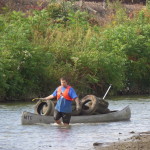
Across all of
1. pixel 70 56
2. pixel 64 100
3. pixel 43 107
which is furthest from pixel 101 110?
pixel 70 56

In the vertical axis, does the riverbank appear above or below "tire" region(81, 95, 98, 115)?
below

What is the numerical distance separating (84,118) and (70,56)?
13.5 metres

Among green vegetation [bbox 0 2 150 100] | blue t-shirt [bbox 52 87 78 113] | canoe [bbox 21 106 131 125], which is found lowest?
canoe [bbox 21 106 131 125]

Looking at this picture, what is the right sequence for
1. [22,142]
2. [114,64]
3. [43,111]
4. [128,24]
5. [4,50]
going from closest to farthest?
[22,142]
[43,111]
[4,50]
[114,64]
[128,24]

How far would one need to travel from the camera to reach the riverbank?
17.2 m

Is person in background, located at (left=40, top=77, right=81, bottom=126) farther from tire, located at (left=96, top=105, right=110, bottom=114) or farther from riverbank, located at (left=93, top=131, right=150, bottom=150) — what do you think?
riverbank, located at (left=93, top=131, right=150, bottom=150)

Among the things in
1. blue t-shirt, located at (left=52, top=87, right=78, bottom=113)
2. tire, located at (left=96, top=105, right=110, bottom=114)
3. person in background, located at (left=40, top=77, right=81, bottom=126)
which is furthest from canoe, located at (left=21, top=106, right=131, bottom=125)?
blue t-shirt, located at (left=52, top=87, right=78, bottom=113)

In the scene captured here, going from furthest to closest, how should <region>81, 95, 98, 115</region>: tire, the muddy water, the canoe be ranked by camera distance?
<region>81, 95, 98, 115</region>: tire
the canoe
the muddy water

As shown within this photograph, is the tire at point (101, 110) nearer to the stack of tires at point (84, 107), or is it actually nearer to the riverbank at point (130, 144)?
the stack of tires at point (84, 107)

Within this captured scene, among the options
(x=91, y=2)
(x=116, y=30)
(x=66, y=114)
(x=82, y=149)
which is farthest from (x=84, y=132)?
(x=91, y=2)

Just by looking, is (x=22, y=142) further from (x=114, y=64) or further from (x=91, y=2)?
(x=91, y=2)

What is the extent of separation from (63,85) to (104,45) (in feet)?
61.8

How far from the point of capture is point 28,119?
24.9 meters

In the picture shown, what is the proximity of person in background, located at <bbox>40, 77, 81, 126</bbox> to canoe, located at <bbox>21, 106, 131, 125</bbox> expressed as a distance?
930 mm
